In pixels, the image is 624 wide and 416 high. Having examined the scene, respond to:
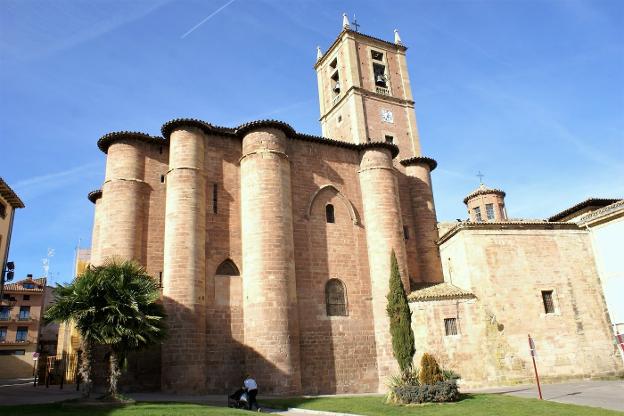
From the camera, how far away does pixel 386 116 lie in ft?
100

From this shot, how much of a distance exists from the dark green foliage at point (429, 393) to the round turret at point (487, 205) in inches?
847

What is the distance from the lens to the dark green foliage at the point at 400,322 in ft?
67.4

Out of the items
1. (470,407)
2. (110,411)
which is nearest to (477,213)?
(470,407)

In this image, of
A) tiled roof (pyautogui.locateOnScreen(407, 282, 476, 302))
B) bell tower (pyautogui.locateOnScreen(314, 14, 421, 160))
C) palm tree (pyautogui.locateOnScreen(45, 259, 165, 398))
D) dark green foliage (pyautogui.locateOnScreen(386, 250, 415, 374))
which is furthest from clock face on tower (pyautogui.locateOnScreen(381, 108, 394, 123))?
palm tree (pyautogui.locateOnScreen(45, 259, 165, 398))

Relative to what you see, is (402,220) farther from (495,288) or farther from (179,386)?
(179,386)

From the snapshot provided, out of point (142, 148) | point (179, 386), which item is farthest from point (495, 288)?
point (142, 148)

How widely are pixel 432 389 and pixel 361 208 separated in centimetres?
1124

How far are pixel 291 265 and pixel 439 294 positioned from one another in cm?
659

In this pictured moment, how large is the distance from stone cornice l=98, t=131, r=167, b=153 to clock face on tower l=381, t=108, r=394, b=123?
1423 cm

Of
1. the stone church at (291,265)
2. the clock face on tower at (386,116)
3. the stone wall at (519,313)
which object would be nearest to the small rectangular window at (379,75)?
the clock face on tower at (386,116)

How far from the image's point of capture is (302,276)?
21500 millimetres

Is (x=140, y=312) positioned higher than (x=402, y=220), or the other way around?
(x=402, y=220)

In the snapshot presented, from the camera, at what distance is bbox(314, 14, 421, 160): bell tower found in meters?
29.8

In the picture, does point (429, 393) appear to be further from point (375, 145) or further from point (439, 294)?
point (375, 145)
